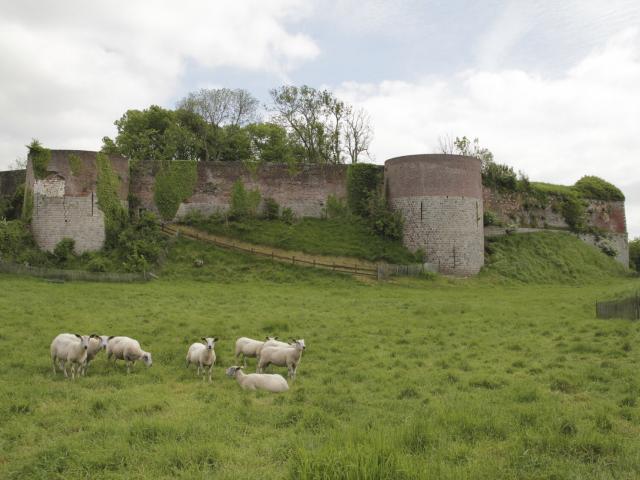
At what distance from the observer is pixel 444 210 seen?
1377 inches

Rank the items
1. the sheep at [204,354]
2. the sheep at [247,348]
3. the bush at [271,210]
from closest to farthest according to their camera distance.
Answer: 1. the sheep at [204,354]
2. the sheep at [247,348]
3. the bush at [271,210]

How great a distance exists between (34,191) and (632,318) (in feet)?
96.0

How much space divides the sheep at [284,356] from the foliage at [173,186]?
25786 millimetres

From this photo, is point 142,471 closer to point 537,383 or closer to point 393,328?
point 537,383

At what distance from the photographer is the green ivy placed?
104ft

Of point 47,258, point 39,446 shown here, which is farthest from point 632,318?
point 47,258

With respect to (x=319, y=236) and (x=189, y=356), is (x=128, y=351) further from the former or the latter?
(x=319, y=236)

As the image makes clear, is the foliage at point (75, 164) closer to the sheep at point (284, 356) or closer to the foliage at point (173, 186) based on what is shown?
the foliage at point (173, 186)

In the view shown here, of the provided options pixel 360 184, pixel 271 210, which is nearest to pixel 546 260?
pixel 360 184

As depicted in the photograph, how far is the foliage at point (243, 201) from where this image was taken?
3678 centimetres

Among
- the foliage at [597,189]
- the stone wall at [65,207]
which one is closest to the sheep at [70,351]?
the stone wall at [65,207]

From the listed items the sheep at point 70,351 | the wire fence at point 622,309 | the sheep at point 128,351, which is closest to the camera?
the sheep at point 70,351

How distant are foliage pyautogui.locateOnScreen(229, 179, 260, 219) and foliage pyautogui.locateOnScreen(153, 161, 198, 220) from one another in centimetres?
269

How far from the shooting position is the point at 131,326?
16.5 m
